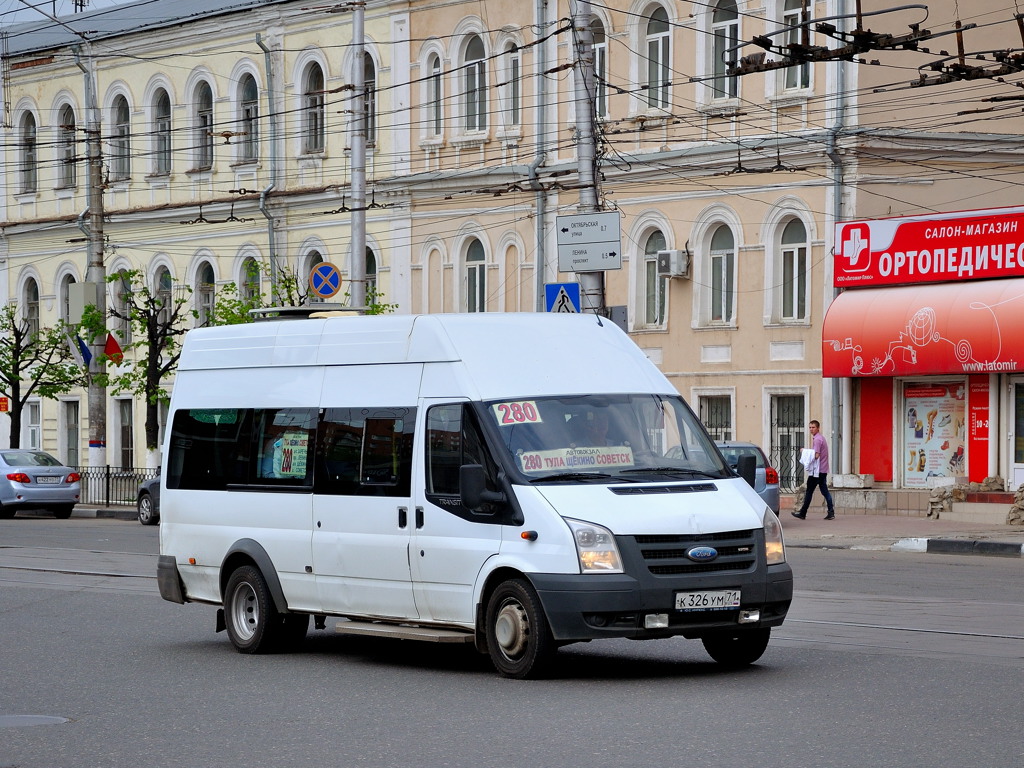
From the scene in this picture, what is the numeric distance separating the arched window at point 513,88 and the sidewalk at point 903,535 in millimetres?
11658

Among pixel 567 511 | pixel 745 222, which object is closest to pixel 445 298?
pixel 745 222

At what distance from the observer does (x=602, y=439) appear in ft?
38.6

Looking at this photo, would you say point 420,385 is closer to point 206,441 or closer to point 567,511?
point 567,511

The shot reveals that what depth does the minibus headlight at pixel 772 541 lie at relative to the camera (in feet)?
37.5

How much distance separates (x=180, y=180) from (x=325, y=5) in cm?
729

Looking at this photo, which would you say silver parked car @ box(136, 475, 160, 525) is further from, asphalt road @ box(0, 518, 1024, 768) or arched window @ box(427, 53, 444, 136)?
asphalt road @ box(0, 518, 1024, 768)

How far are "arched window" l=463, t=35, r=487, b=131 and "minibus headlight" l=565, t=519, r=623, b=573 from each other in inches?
1196

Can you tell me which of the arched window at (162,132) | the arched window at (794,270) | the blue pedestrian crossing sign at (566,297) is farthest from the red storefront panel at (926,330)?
the arched window at (162,132)

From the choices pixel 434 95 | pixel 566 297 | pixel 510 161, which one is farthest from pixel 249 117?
pixel 566 297

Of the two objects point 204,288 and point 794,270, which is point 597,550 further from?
point 204,288

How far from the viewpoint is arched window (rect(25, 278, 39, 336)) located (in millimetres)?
52656

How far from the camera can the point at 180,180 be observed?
1873 inches

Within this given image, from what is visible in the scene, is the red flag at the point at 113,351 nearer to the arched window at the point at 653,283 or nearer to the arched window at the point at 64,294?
the arched window at the point at 653,283

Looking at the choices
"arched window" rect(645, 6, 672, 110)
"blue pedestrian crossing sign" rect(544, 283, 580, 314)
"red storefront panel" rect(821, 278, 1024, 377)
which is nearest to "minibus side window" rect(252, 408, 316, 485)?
"blue pedestrian crossing sign" rect(544, 283, 580, 314)
